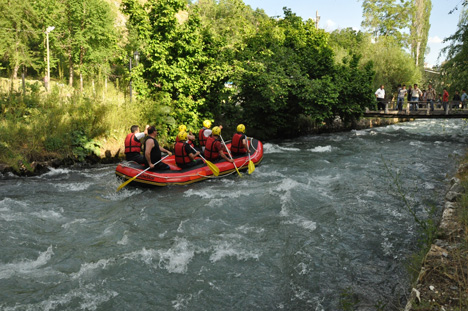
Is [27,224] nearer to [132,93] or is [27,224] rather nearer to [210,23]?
[132,93]

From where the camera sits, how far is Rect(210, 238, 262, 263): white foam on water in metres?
5.55

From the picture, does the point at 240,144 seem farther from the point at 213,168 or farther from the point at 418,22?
the point at 418,22

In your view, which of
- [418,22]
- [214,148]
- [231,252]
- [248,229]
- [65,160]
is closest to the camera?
[231,252]

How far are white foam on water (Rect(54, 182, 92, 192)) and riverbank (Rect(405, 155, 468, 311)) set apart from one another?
7877mm

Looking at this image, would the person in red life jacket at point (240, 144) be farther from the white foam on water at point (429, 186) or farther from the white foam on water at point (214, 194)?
the white foam on water at point (429, 186)

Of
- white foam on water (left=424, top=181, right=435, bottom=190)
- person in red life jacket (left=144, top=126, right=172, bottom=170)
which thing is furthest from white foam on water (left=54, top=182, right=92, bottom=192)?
white foam on water (left=424, top=181, right=435, bottom=190)

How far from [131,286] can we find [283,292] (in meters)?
2.09

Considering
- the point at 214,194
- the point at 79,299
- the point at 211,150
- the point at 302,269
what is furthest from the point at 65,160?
the point at 302,269

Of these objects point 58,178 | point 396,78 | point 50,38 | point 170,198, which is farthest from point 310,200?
point 50,38

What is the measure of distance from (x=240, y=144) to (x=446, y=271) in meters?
7.21

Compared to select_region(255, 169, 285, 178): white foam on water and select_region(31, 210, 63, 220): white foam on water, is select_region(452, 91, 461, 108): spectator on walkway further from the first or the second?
select_region(31, 210, 63, 220): white foam on water

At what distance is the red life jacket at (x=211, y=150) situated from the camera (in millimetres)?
9922

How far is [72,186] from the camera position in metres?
9.14

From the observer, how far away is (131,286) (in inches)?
189
